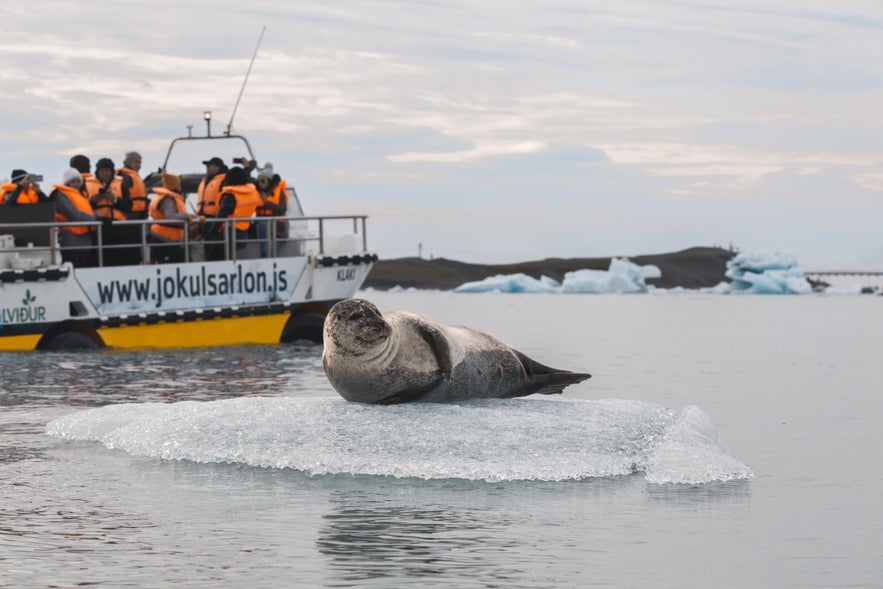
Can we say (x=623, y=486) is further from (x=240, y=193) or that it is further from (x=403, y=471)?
(x=240, y=193)

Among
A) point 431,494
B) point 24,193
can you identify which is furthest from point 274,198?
point 431,494

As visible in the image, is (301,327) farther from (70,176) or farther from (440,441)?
(440,441)

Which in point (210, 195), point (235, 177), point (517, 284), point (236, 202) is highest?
point (235, 177)

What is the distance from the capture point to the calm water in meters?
5.64

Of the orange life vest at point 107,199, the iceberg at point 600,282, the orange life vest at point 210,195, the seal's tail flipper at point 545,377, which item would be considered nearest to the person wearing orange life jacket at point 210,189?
the orange life vest at point 210,195

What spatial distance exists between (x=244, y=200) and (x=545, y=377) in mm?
9857

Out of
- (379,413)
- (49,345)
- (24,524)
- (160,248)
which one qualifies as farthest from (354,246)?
(24,524)

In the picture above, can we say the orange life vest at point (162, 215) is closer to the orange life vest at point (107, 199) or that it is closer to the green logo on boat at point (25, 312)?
the orange life vest at point (107, 199)

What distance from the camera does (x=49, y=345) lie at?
677 inches

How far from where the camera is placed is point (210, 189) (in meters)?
19.1

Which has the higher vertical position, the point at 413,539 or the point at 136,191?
the point at 136,191

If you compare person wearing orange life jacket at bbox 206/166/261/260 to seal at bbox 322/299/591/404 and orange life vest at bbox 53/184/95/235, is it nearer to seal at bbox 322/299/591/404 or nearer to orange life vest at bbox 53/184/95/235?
orange life vest at bbox 53/184/95/235

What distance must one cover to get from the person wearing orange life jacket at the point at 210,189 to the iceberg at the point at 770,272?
4446cm

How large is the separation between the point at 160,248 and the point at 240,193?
1.45 m
